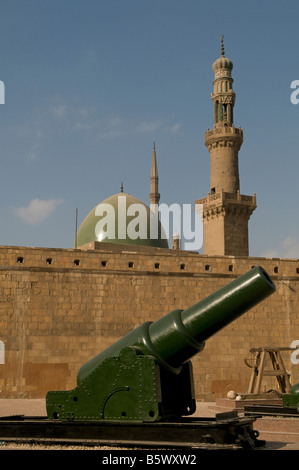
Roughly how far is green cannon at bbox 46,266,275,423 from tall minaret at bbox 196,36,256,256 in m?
19.7

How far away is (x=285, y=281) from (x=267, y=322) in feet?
4.58

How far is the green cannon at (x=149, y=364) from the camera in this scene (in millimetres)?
5016

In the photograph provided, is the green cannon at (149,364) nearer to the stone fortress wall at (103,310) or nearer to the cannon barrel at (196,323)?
the cannon barrel at (196,323)

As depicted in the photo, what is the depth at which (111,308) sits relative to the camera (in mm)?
15227

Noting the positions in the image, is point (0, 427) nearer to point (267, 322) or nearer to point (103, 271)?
point (103, 271)

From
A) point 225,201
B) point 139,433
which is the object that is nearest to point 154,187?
point 225,201

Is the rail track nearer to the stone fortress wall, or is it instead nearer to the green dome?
the stone fortress wall

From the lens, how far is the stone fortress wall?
1443cm

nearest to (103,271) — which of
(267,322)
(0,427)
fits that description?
(267,322)

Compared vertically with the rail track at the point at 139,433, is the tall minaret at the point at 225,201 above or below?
above

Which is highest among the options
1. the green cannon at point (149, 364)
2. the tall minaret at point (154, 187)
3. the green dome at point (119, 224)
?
the tall minaret at point (154, 187)

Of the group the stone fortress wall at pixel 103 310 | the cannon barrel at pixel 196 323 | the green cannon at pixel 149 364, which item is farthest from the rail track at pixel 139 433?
the stone fortress wall at pixel 103 310

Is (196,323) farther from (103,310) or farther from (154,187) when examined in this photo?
(154,187)

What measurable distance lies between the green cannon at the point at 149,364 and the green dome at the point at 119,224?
17.9 metres
